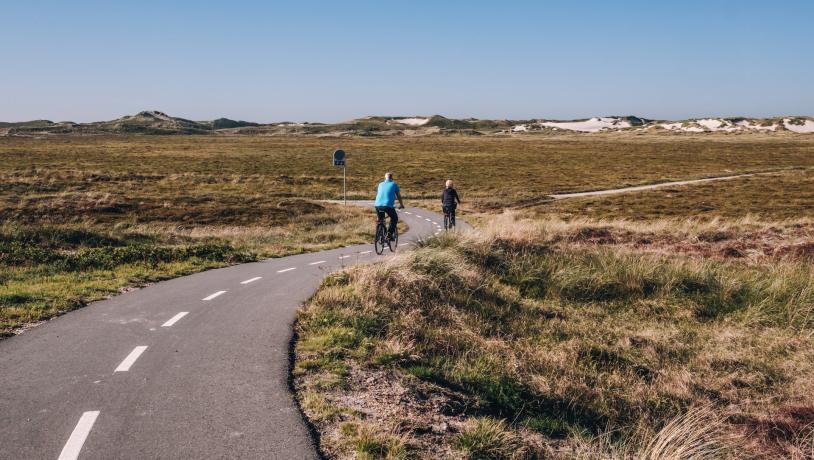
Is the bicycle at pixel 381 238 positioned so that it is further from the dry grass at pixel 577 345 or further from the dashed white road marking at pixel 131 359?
the dashed white road marking at pixel 131 359

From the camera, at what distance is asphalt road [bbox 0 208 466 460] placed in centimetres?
492

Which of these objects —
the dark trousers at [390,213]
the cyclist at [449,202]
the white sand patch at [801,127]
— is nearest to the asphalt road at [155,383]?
the dark trousers at [390,213]

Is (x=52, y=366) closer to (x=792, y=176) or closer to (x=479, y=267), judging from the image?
(x=479, y=267)

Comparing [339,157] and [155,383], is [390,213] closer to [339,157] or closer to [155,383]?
[155,383]

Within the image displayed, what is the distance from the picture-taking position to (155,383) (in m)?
6.29

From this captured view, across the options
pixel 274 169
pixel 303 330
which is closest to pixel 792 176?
pixel 274 169

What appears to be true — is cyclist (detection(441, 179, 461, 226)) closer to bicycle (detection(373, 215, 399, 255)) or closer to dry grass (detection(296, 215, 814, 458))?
bicycle (detection(373, 215, 399, 255))

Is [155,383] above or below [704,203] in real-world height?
above

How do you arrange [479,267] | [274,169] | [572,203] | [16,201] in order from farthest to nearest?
1. [274,169]
2. [572,203]
3. [16,201]
4. [479,267]

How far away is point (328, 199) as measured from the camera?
45281mm

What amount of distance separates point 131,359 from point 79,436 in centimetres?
215

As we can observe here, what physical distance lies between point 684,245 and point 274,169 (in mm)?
60040

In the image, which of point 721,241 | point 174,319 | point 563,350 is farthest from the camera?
point 721,241

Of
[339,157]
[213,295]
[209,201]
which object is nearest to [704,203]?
[339,157]
